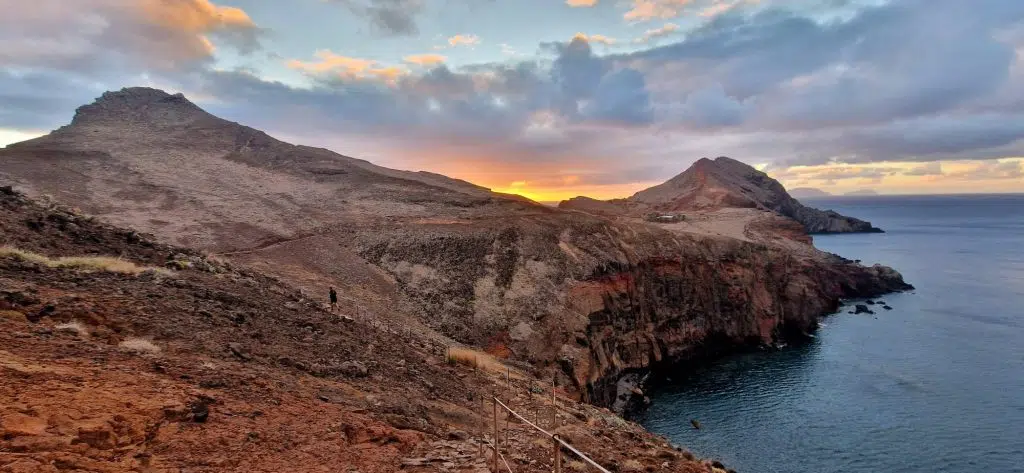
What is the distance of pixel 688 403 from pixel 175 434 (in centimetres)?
3899

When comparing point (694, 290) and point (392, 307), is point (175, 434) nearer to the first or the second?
point (392, 307)

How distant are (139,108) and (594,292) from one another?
68150 millimetres

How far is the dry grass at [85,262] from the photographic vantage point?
1416 centimetres

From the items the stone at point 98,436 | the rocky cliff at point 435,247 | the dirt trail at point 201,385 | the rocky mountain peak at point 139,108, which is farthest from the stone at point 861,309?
the rocky mountain peak at point 139,108

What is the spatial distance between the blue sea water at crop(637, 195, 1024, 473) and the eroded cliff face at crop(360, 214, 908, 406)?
4.07m

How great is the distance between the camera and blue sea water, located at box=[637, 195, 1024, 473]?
1228 inches

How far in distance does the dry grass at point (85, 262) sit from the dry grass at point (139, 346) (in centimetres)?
549

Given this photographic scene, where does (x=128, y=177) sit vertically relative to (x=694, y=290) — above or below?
above

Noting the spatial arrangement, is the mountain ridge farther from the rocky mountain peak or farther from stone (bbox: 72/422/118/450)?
stone (bbox: 72/422/118/450)

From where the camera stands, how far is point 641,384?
44.4m

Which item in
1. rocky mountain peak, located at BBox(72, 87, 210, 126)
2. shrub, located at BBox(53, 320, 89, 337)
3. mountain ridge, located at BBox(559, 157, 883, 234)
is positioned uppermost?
rocky mountain peak, located at BBox(72, 87, 210, 126)

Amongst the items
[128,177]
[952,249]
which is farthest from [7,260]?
[952,249]

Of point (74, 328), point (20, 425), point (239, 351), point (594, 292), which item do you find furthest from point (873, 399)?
point (20, 425)

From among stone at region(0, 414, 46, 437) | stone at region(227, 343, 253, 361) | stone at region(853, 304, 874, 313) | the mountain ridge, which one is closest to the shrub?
stone at region(227, 343, 253, 361)
